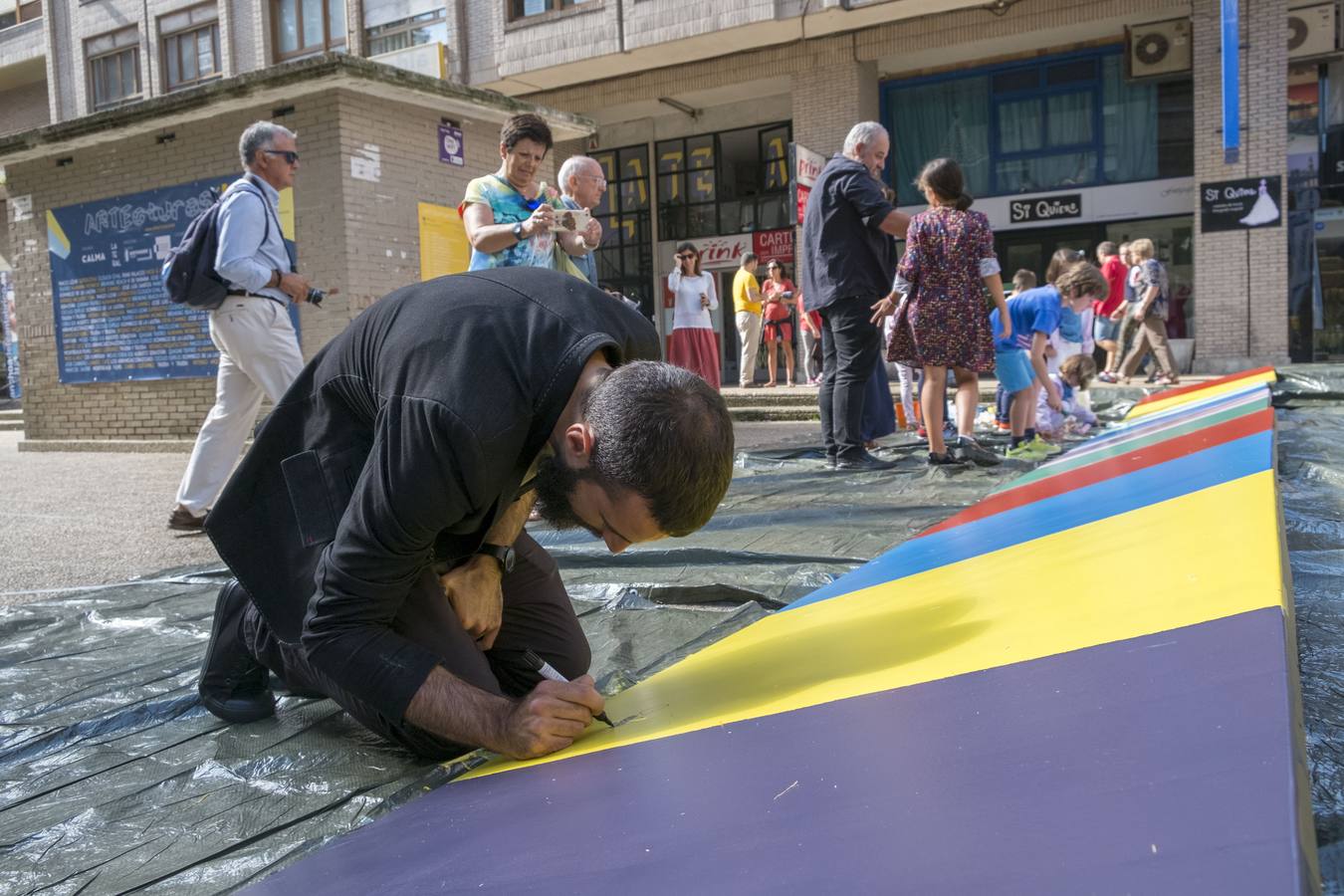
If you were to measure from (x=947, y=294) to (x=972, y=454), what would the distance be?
2.74 ft

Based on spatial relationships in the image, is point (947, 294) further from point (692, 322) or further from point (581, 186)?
point (692, 322)

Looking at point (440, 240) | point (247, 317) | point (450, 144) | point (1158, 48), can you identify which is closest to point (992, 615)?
point (247, 317)

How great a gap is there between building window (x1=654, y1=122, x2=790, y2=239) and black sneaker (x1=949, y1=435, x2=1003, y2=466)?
1270 cm

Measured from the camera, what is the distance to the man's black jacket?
1.57 meters

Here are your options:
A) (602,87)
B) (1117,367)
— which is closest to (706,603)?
(1117,367)

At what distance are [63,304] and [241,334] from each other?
325 inches

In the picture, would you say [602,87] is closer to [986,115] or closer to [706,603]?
[986,115]

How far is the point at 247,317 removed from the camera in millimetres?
4625

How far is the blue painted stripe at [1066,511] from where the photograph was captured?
2.74 metres

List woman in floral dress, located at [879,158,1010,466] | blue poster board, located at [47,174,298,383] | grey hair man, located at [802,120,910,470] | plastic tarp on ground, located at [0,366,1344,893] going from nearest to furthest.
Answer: plastic tarp on ground, located at [0,366,1344,893] → woman in floral dress, located at [879,158,1010,466] → grey hair man, located at [802,120,910,470] → blue poster board, located at [47,174,298,383]

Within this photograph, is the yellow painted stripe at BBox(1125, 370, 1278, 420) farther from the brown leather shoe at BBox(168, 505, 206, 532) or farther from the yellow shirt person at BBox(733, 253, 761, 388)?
the yellow shirt person at BBox(733, 253, 761, 388)

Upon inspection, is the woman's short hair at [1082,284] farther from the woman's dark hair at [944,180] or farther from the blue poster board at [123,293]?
the blue poster board at [123,293]

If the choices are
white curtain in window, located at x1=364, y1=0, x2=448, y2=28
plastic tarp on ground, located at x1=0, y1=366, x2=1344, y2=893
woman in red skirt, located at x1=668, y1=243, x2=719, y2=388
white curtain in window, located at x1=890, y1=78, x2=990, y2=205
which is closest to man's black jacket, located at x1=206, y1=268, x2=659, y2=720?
plastic tarp on ground, located at x1=0, y1=366, x2=1344, y2=893

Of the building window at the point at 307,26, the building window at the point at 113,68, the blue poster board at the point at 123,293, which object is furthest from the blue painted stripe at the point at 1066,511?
the building window at the point at 113,68
